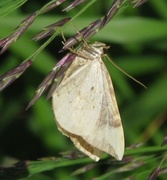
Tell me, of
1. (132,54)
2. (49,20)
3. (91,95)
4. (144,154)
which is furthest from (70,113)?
(132,54)

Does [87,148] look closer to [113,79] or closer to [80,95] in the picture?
[80,95]

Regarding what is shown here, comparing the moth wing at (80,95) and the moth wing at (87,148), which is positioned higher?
the moth wing at (80,95)

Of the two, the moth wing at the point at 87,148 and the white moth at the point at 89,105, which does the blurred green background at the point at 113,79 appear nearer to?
the white moth at the point at 89,105

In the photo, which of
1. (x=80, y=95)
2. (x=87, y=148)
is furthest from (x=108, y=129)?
(x=80, y=95)

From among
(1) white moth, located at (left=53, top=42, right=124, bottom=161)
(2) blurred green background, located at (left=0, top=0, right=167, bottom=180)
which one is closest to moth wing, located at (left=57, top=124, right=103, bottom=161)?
(1) white moth, located at (left=53, top=42, right=124, bottom=161)

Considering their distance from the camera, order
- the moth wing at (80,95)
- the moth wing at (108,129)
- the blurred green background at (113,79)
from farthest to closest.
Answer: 1. the blurred green background at (113,79)
2. the moth wing at (80,95)
3. the moth wing at (108,129)

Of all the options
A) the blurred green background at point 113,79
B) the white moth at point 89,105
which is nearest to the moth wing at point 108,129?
the white moth at point 89,105
